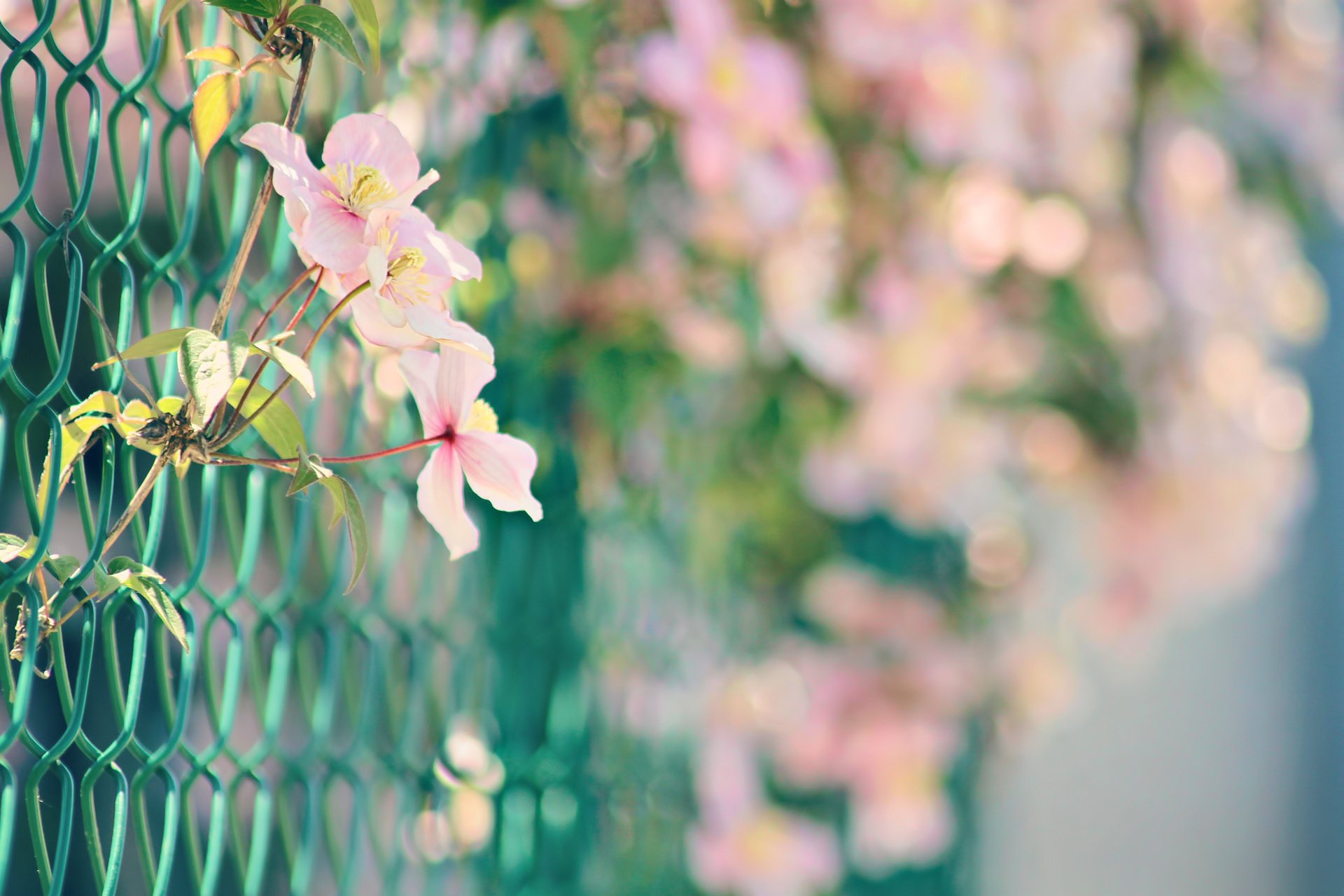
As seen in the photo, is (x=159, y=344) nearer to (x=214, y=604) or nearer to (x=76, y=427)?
(x=76, y=427)

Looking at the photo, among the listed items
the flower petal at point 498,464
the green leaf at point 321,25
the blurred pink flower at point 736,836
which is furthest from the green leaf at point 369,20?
the blurred pink flower at point 736,836

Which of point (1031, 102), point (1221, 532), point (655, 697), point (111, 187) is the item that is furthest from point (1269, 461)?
point (111, 187)

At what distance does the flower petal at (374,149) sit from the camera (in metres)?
0.31

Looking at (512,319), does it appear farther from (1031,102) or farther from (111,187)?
(1031,102)

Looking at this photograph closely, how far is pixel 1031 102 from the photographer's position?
42.2 inches

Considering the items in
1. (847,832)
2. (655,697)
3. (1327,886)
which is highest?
(655,697)

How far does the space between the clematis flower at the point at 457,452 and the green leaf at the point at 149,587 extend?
0.26ft

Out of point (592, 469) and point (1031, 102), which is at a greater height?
point (1031, 102)

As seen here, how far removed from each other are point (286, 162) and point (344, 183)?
0.05 feet

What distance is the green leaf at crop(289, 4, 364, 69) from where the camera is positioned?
32cm

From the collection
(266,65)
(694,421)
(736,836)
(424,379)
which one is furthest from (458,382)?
(736,836)

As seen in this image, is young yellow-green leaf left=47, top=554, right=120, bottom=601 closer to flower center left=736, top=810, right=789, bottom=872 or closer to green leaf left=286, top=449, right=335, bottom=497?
green leaf left=286, top=449, right=335, bottom=497

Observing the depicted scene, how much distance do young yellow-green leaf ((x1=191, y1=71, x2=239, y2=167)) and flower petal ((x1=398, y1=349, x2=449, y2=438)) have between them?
9cm

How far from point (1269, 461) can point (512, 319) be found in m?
0.99
